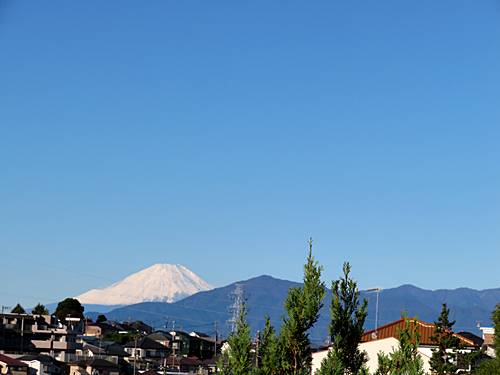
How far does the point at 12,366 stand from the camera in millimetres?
77188

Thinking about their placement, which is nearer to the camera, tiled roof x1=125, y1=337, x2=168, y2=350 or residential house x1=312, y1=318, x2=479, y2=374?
residential house x1=312, y1=318, x2=479, y2=374

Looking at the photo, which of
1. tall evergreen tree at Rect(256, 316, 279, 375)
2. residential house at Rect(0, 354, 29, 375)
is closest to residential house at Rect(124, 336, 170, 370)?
residential house at Rect(0, 354, 29, 375)

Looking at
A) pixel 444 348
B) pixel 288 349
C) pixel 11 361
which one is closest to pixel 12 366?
pixel 11 361

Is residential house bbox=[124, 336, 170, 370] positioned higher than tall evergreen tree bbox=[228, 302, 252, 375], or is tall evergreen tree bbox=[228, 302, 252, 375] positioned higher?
tall evergreen tree bbox=[228, 302, 252, 375]

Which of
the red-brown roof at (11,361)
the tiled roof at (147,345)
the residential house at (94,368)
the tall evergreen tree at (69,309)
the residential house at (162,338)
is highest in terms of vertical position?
the tall evergreen tree at (69,309)

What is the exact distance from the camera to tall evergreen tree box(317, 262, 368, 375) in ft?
71.7

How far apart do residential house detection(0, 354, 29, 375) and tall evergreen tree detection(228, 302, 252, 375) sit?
192ft

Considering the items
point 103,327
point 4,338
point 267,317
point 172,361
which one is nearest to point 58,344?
point 4,338

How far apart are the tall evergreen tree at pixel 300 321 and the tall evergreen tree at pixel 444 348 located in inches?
1421

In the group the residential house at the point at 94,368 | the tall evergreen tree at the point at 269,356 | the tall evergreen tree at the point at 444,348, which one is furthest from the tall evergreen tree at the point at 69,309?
the tall evergreen tree at the point at 269,356

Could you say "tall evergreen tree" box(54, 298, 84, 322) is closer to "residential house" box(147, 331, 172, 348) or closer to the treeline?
"residential house" box(147, 331, 172, 348)

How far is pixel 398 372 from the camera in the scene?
20.1 m

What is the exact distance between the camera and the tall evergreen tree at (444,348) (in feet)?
187

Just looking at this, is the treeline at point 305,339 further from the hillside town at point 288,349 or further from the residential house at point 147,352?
the residential house at point 147,352
